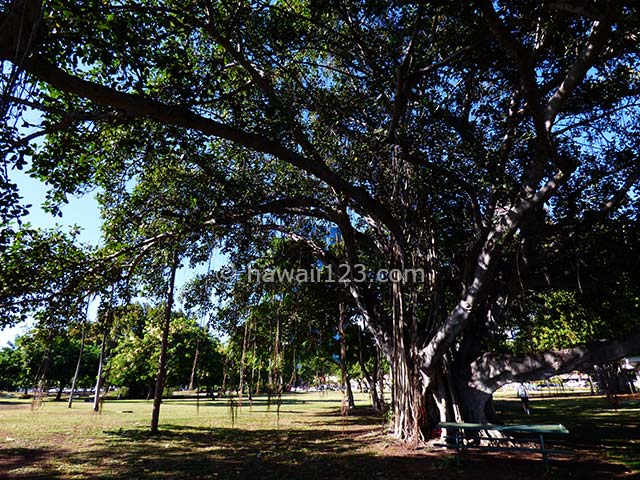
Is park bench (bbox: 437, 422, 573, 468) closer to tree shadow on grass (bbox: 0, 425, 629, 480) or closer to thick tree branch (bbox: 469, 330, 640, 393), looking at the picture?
tree shadow on grass (bbox: 0, 425, 629, 480)

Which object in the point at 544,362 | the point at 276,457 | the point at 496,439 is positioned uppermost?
the point at 544,362

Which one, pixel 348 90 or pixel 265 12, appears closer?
pixel 265 12

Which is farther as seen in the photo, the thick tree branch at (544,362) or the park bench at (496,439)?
the thick tree branch at (544,362)

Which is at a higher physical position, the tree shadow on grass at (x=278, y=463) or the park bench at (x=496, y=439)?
the park bench at (x=496, y=439)

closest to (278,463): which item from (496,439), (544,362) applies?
(496,439)

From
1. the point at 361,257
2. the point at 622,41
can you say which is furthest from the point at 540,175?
the point at 361,257

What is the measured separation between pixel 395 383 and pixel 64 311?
6296 millimetres

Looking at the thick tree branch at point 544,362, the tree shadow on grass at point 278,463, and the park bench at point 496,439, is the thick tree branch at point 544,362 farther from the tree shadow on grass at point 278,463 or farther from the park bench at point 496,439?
the tree shadow on grass at point 278,463

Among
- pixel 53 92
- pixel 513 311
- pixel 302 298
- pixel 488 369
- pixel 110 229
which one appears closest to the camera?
pixel 53 92

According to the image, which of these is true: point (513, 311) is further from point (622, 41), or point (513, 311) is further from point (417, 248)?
point (622, 41)

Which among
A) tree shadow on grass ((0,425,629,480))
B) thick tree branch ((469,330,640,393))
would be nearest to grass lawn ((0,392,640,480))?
tree shadow on grass ((0,425,629,480))

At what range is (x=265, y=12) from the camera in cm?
564

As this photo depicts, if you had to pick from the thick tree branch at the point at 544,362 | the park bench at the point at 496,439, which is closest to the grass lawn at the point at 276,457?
the park bench at the point at 496,439

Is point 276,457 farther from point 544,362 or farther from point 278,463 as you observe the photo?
point 544,362
